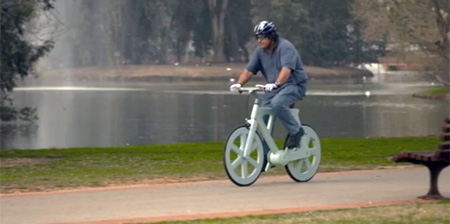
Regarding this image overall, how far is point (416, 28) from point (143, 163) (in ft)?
120

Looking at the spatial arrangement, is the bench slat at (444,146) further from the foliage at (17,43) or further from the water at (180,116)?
the water at (180,116)

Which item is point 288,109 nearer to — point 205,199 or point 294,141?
point 294,141

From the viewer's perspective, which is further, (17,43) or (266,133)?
(17,43)

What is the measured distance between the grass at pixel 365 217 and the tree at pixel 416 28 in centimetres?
3544

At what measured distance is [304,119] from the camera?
34469 mm

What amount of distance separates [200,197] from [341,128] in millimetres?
21074

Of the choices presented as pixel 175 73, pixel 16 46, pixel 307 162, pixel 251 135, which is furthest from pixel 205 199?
pixel 175 73

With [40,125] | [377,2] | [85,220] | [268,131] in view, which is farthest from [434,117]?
[85,220]

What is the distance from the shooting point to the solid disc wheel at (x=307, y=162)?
11.3m

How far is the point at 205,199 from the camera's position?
32.7 feet

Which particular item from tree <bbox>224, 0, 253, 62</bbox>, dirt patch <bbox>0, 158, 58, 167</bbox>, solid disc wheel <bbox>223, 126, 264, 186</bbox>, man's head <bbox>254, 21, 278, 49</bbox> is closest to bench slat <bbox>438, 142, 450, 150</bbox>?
solid disc wheel <bbox>223, 126, 264, 186</bbox>

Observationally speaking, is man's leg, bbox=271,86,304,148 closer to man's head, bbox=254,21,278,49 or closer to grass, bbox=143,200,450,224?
man's head, bbox=254,21,278,49

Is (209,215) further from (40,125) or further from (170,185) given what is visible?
(40,125)

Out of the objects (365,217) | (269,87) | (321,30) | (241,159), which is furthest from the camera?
→ (321,30)
